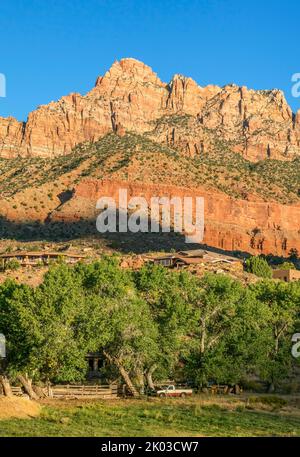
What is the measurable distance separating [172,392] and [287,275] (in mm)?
61585

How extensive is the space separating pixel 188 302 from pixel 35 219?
303ft

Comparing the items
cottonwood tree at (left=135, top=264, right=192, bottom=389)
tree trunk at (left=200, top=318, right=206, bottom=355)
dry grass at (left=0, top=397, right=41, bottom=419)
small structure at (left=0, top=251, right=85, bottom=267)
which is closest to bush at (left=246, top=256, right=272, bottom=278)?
small structure at (left=0, top=251, right=85, bottom=267)

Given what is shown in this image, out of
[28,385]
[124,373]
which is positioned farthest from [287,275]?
[28,385]

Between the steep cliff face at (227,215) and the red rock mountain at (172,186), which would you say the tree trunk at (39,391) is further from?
the red rock mountain at (172,186)

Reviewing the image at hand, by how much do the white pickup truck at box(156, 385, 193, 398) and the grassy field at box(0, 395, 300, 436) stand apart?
6.60ft

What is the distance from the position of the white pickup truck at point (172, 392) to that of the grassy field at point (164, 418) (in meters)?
2.01

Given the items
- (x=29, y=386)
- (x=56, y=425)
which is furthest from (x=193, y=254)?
(x=56, y=425)

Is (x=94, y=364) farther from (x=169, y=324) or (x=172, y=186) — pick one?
(x=172, y=186)

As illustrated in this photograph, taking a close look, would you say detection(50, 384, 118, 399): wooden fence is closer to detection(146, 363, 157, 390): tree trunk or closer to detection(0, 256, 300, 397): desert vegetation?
detection(0, 256, 300, 397): desert vegetation

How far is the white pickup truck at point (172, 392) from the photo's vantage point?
50.8 m

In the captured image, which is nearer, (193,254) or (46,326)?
(46,326)

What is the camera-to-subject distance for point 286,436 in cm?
3225
